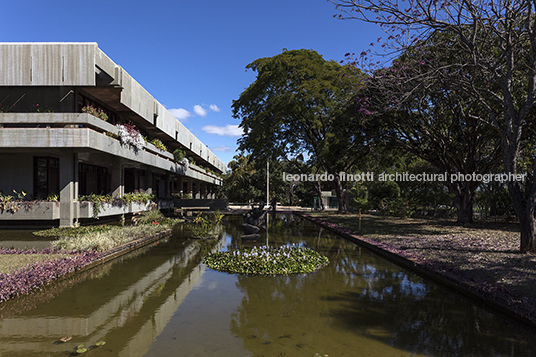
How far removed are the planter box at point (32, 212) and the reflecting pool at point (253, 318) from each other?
33.2ft

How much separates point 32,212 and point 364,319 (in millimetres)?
17457

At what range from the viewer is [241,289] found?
743 centimetres

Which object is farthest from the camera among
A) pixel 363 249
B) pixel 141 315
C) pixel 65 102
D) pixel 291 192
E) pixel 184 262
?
pixel 291 192

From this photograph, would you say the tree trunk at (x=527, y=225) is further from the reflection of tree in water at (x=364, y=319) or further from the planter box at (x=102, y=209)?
the planter box at (x=102, y=209)

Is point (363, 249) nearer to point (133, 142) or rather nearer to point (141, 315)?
point (141, 315)

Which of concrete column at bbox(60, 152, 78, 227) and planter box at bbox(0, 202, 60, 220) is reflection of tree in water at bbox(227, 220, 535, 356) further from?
planter box at bbox(0, 202, 60, 220)

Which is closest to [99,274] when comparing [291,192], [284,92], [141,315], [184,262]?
[184,262]

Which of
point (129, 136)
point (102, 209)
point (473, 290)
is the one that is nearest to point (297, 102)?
point (129, 136)

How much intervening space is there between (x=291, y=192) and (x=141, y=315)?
54.3 meters

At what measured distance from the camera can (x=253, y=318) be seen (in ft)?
18.7

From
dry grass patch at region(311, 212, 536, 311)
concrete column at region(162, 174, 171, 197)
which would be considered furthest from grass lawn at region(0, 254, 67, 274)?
concrete column at region(162, 174, 171, 197)

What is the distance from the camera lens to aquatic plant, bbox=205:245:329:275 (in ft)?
29.2

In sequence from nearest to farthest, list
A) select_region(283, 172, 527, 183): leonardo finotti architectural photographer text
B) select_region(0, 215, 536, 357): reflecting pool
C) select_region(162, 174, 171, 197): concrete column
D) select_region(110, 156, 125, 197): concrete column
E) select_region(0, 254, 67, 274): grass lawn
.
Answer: select_region(0, 215, 536, 357): reflecting pool
select_region(0, 254, 67, 274): grass lawn
select_region(283, 172, 527, 183): leonardo finotti architectural photographer text
select_region(110, 156, 125, 197): concrete column
select_region(162, 174, 171, 197): concrete column

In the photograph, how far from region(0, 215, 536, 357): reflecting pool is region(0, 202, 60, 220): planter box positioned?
10.1 m
